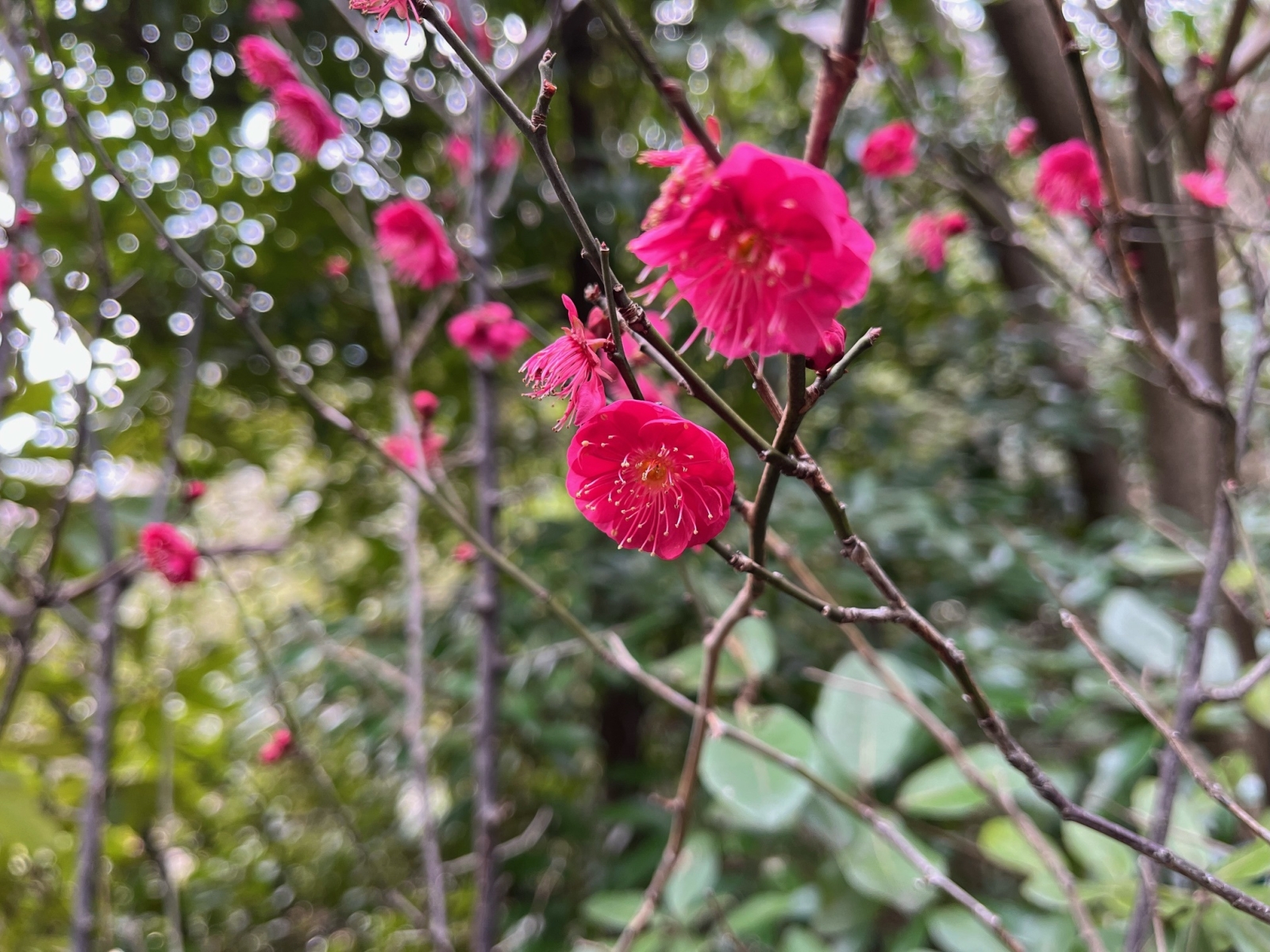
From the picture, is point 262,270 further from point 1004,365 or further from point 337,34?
point 1004,365

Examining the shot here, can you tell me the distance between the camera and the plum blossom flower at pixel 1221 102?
986mm

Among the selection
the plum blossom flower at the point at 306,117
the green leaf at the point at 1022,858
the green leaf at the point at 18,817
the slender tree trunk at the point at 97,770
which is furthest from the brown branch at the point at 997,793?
the green leaf at the point at 18,817

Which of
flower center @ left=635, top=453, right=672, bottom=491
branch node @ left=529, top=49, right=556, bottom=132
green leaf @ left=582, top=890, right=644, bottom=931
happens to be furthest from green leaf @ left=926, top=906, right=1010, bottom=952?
branch node @ left=529, top=49, right=556, bottom=132

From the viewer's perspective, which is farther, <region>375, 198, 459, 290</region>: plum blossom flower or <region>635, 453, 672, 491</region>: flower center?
<region>375, 198, 459, 290</region>: plum blossom flower

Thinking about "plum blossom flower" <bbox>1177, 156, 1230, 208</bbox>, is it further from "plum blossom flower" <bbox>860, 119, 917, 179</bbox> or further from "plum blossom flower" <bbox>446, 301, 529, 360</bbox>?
"plum blossom flower" <bbox>446, 301, 529, 360</bbox>

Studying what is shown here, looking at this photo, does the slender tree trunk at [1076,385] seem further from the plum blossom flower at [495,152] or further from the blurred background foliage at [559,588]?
the plum blossom flower at [495,152]

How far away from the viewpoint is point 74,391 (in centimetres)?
76

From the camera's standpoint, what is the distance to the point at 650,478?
47cm

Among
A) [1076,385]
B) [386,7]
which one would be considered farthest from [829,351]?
[1076,385]

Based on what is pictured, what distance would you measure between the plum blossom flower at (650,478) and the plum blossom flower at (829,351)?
61 millimetres

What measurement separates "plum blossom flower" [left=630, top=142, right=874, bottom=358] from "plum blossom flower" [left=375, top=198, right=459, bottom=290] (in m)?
0.64

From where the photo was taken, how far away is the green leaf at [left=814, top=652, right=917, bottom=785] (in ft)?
2.79

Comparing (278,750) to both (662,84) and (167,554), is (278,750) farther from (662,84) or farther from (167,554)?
(662,84)

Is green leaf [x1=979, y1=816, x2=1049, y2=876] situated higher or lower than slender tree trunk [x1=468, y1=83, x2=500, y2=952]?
lower
